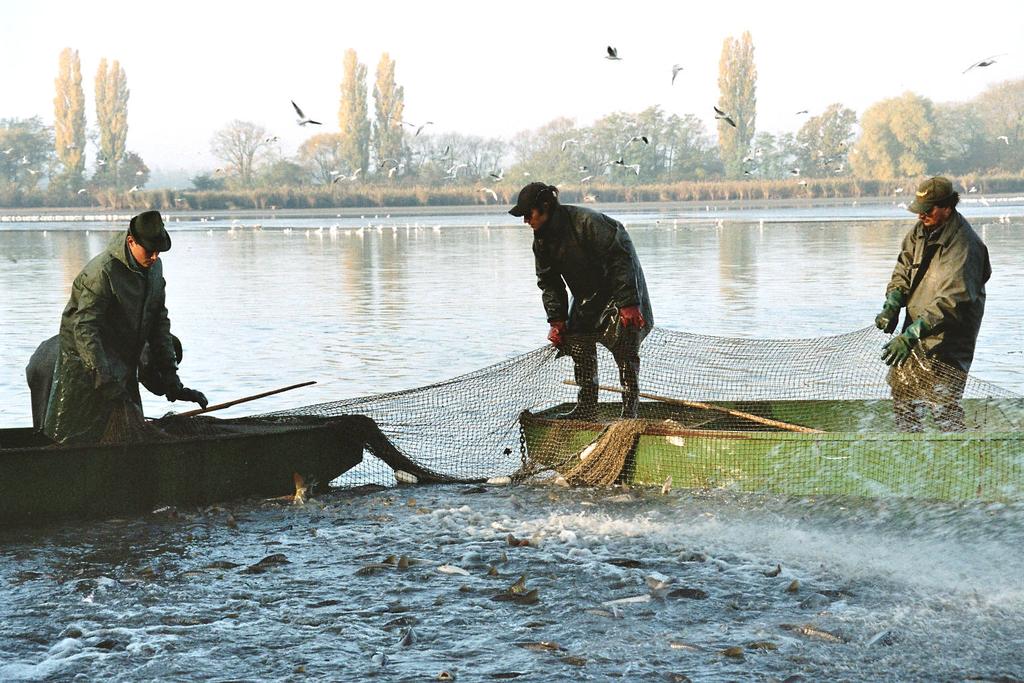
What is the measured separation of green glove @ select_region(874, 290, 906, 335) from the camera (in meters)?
7.39

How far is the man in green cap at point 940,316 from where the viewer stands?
707 centimetres

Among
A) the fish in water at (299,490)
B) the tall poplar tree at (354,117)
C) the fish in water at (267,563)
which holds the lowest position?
the fish in water at (267,563)

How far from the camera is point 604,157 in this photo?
108 metres

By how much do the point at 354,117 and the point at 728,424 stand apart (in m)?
89.0

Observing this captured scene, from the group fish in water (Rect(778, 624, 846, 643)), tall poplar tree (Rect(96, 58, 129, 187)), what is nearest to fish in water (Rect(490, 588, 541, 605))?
fish in water (Rect(778, 624, 846, 643))

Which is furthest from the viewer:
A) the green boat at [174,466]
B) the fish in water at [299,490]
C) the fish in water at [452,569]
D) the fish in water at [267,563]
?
the fish in water at [299,490]

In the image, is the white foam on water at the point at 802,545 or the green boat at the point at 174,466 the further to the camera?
the green boat at the point at 174,466

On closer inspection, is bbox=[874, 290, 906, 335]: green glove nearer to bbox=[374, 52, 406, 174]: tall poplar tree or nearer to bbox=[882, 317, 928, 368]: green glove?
bbox=[882, 317, 928, 368]: green glove

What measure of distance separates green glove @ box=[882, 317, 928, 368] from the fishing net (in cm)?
18

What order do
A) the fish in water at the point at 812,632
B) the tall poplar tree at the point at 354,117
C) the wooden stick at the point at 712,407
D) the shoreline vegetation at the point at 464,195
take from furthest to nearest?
the tall poplar tree at the point at 354,117, the shoreline vegetation at the point at 464,195, the wooden stick at the point at 712,407, the fish in water at the point at 812,632

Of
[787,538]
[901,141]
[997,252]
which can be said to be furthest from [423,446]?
[901,141]

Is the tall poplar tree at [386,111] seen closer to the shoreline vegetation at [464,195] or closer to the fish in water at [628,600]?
the shoreline vegetation at [464,195]

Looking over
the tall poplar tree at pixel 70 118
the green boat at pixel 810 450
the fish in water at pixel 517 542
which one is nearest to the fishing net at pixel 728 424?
the green boat at pixel 810 450

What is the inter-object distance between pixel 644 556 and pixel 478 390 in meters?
2.29
